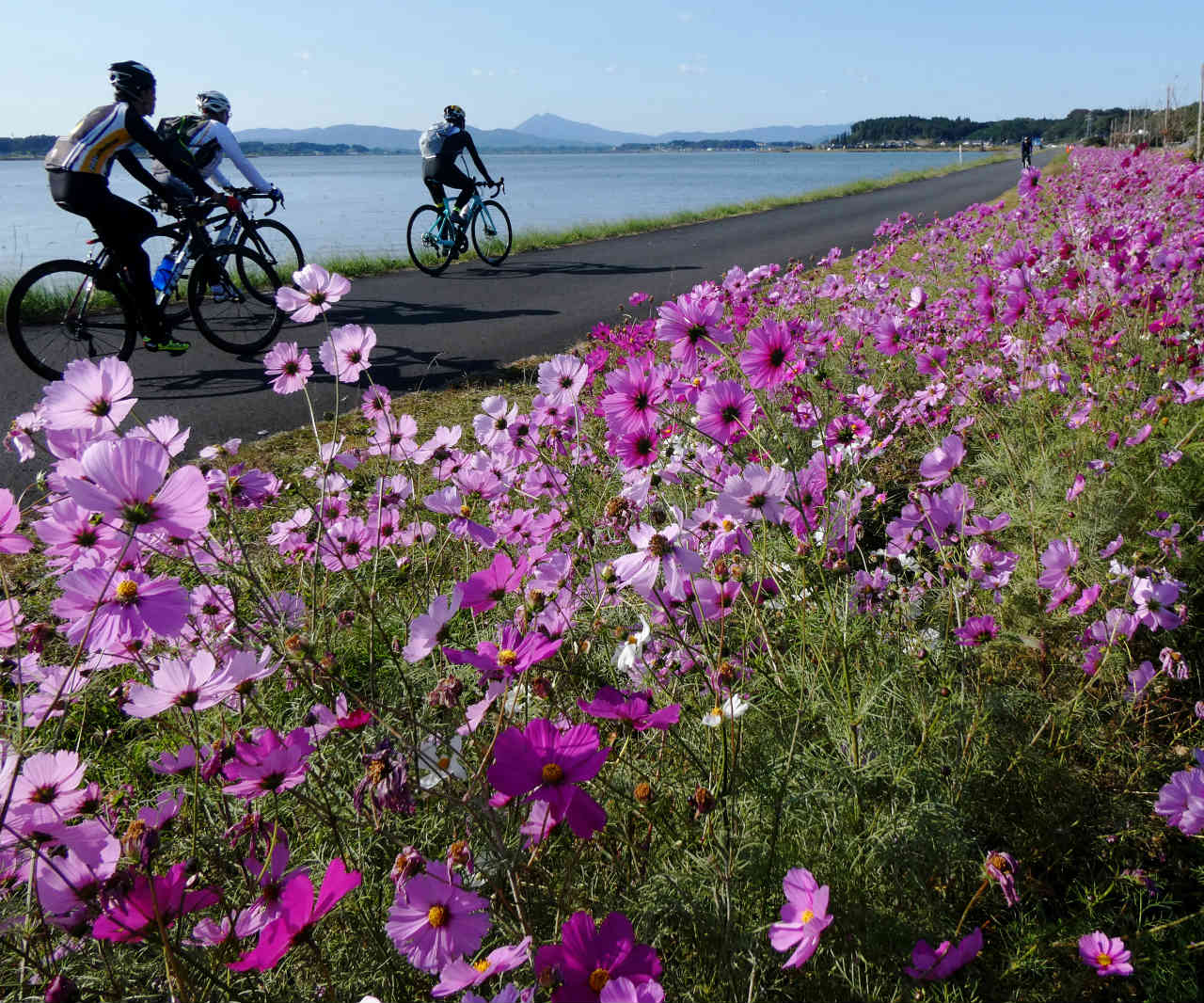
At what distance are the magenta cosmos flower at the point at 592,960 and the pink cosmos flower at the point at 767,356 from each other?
876 millimetres

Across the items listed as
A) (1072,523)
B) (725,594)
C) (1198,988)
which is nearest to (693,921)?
(725,594)

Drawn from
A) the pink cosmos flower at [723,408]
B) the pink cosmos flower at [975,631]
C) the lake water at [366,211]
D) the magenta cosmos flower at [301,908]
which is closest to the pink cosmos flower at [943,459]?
the pink cosmos flower at [975,631]

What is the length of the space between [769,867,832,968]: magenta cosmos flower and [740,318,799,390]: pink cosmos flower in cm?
78

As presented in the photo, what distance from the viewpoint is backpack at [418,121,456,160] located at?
902cm

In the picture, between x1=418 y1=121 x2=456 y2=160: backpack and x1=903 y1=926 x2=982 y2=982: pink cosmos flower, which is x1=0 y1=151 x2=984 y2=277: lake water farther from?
x1=903 y1=926 x2=982 y2=982: pink cosmos flower

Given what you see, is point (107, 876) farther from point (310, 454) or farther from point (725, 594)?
point (310, 454)

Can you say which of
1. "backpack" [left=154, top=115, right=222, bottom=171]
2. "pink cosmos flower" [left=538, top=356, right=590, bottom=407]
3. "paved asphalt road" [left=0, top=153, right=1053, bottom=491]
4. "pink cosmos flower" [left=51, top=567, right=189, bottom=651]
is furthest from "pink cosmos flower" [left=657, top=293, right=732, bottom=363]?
"backpack" [left=154, top=115, right=222, bottom=171]

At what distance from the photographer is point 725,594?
117cm

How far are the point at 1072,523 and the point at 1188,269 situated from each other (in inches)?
67.8

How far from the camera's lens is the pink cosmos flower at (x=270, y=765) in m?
0.88

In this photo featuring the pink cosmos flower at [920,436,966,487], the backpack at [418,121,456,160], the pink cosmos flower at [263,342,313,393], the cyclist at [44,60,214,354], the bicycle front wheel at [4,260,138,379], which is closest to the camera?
the pink cosmos flower at [920,436,966,487]

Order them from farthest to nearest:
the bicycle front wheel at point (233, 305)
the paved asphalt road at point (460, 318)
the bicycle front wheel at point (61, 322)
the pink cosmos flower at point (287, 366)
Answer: the bicycle front wheel at point (233, 305) < the bicycle front wheel at point (61, 322) < the paved asphalt road at point (460, 318) < the pink cosmos flower at point (287, 366)

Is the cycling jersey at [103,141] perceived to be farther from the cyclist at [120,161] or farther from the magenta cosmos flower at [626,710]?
the magenta cosmos flower at [626,710]

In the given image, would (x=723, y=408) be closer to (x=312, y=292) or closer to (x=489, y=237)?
(x=312, y=292)
